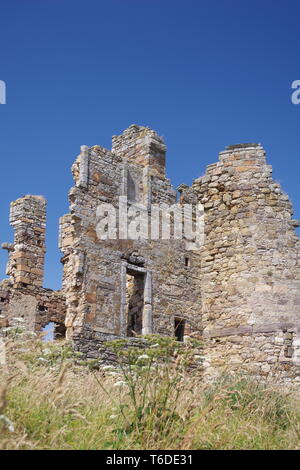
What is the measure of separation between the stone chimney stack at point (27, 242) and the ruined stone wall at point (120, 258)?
3.88 meters

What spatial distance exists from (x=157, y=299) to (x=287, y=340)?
3046mm

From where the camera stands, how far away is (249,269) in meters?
14.0

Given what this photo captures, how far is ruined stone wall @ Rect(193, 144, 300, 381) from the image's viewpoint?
43.8 feet

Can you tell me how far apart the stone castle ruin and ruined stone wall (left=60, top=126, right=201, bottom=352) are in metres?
0.02

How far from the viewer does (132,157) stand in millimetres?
15633

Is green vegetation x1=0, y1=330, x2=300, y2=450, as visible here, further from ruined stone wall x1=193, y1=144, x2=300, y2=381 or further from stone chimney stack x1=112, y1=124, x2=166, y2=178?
stone chimney stack x1=112, y1=124, x2=166, y2=178

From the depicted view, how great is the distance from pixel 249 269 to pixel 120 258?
3093mm

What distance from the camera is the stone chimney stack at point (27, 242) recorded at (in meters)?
17.4

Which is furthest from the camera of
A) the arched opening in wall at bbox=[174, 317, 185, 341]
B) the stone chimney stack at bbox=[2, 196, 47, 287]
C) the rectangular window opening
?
the stone chimney stack at bbox=[2, 196, 47, 287]

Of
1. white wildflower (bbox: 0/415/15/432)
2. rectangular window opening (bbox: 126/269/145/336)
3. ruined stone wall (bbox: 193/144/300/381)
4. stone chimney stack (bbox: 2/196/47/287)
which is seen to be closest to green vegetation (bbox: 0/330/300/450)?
white wildflower (bbox: 0/415/15/432)

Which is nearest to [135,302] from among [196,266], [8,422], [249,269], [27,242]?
[196,266]

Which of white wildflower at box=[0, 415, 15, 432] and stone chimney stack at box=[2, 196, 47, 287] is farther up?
stone chimney stack at box=[2, 196, 47, 287]
